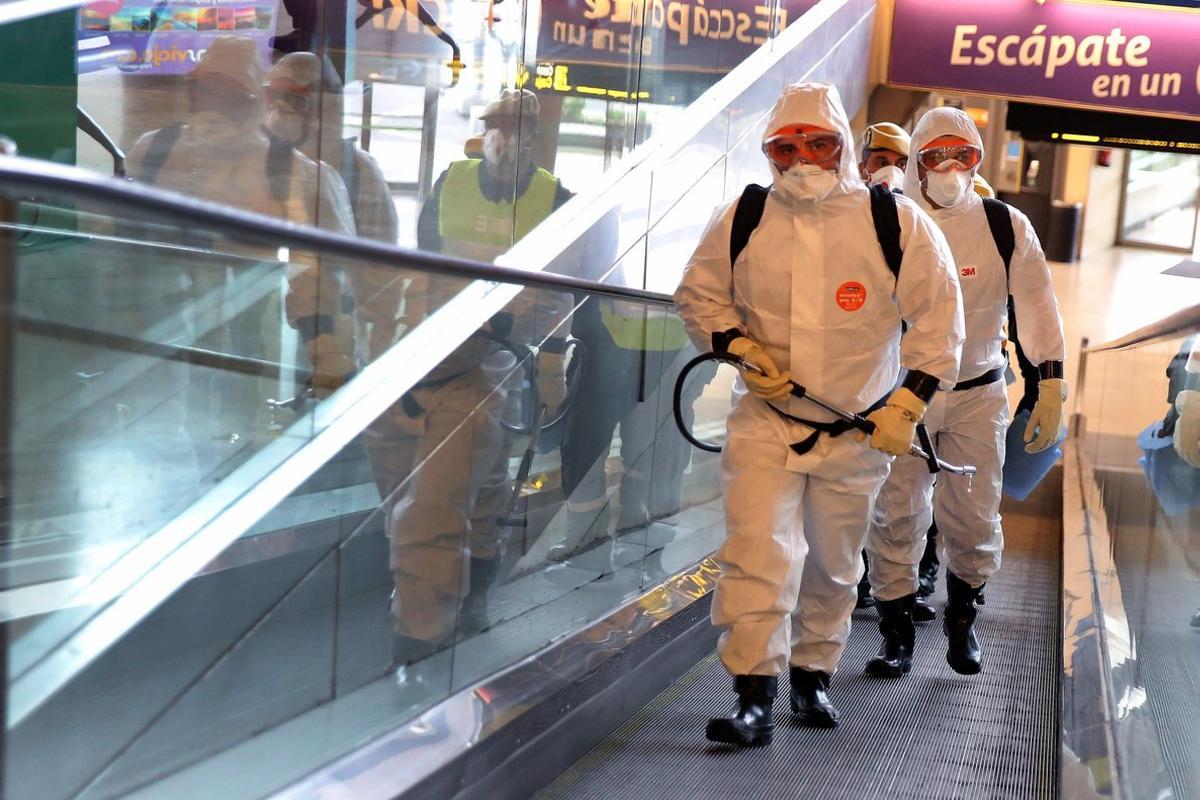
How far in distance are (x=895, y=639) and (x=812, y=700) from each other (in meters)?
0.70

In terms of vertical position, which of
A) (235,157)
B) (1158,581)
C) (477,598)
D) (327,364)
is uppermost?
(235,157)

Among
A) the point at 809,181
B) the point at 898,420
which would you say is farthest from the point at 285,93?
the point at 898,420

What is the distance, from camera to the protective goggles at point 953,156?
4.56 metres

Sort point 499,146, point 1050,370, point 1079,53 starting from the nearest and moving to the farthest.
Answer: point 499,146 → point 1050,370 → point 1079,53

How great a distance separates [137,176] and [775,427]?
159 centimetres

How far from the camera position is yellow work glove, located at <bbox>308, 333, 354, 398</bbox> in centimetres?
245

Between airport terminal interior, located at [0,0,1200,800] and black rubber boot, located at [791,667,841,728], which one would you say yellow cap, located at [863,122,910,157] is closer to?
airport terminal interior, located at [0,0,1200,800]

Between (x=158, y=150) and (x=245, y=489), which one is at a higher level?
(x=158, y=150)

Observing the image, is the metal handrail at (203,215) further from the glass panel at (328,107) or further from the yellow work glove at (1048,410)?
the yellow work glove at (1048,410)

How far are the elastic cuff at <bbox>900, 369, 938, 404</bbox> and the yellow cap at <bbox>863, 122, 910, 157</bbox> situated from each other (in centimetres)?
236

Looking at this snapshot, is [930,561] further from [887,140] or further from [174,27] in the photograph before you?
[174,27]

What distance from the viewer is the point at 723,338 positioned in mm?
3568

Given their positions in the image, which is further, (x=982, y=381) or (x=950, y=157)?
(x=950, y=157)

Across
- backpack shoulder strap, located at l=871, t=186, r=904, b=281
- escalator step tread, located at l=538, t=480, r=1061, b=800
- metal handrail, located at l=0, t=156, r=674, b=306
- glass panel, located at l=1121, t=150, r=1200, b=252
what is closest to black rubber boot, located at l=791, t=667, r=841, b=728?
escalator step tread, located at l=538, t=480, r=1061, b=800
